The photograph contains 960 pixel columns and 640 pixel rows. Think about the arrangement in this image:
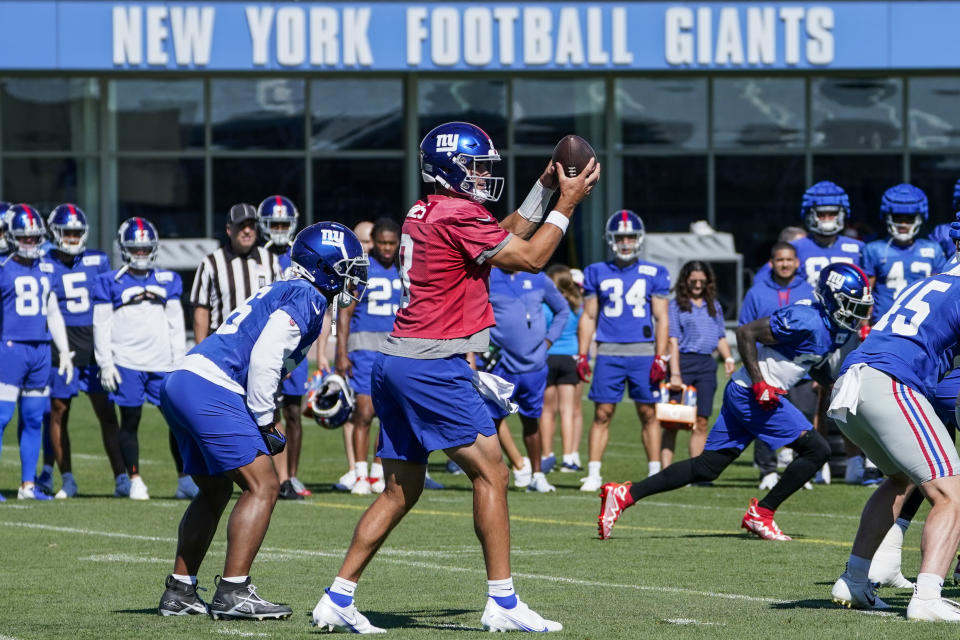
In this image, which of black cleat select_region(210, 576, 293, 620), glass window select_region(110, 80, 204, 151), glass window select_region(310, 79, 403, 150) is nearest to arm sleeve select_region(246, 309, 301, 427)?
black cleat select_region(210, 576, 293, 620)

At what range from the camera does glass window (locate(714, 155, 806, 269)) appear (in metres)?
29.3

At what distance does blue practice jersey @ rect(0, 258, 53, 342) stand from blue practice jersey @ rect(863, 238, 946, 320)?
6.18 metres

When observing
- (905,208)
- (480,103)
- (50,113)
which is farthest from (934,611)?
(50,113)

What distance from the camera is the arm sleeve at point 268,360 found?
22.4 feet

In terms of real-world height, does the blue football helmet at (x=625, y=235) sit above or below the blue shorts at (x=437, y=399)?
above

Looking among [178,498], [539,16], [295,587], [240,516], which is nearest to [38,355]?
[178,498]

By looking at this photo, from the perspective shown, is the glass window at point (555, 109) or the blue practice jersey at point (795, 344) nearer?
the blue practice jersey at point (795, 344)

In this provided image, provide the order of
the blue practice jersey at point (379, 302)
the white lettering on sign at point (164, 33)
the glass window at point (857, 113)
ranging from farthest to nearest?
the glass window at point (857, 113) < the white lettering on sign at point (164, 33) < the blue practice jersey at point (379, 302)

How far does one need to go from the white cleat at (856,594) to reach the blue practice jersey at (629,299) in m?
6.28

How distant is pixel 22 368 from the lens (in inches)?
491

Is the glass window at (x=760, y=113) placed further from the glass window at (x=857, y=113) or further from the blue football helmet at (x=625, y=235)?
the blue football helmet at (x=625, y=235)

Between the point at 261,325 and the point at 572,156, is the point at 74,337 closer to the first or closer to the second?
the point at 261,325

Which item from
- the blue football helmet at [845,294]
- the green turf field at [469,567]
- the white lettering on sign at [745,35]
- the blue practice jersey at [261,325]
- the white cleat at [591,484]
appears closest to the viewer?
the green turf field at [469,567]

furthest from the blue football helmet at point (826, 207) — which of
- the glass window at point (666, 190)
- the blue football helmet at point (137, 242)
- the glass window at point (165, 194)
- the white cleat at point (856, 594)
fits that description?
the glass window at point (165, 194)
